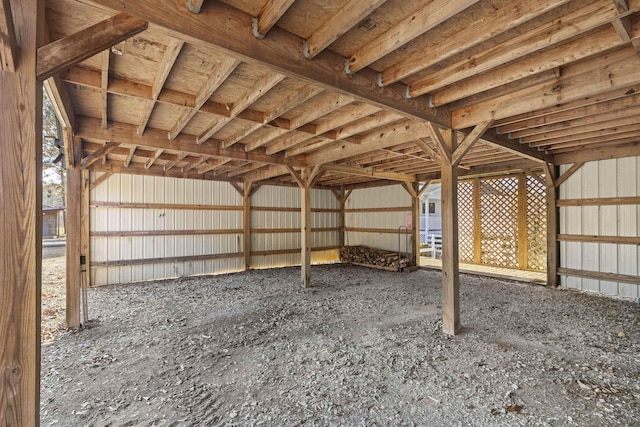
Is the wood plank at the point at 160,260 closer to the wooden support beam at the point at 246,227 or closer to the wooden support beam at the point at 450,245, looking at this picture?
the wooden support beam at the point at 246,227

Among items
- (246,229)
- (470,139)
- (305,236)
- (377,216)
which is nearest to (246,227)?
(246,229)

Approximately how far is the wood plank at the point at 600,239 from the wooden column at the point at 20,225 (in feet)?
22.3

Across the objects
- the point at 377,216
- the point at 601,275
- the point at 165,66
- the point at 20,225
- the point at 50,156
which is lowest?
the point at 601,275

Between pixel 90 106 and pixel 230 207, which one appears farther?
pixel 230 207

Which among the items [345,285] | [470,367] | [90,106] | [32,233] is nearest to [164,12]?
[32,233]

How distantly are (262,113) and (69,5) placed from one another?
1.80 m

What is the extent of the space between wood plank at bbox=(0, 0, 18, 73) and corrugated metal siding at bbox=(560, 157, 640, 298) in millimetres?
6861

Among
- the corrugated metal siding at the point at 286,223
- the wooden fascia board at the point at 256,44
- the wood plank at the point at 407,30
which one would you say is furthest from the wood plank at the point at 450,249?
the corrugated metal siding at the point at 286,223

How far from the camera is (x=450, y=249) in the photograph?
3.15 m

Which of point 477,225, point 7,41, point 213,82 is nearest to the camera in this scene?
point 7,41

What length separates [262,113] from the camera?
10.6ft

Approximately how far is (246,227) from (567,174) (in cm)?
686

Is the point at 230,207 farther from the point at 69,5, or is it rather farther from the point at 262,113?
the point at 69,5

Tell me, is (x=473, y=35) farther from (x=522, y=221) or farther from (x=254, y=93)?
(x=522, y=221)
